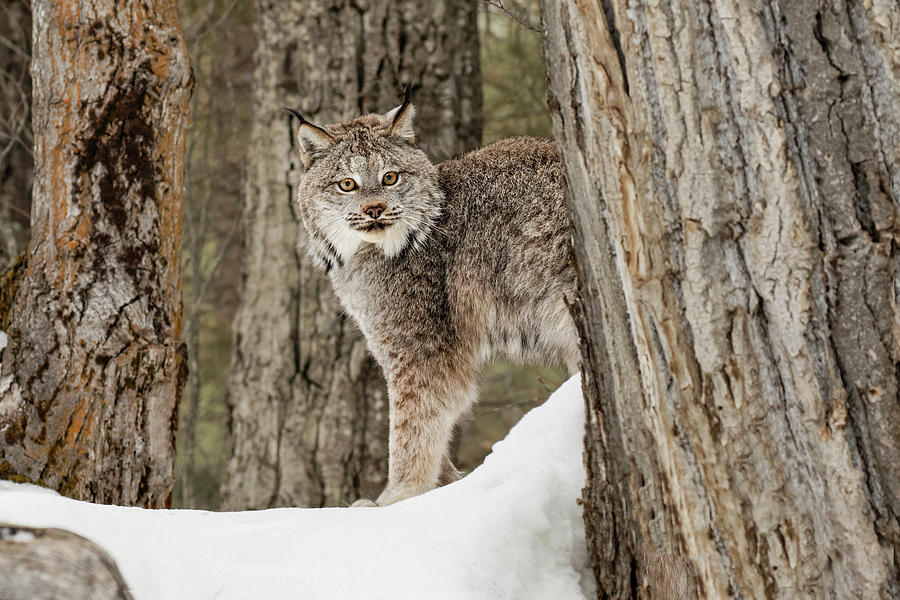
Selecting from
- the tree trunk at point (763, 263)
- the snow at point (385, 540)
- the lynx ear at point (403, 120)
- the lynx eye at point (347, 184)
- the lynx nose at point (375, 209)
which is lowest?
the snow at point (385, 540)

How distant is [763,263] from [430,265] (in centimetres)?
265

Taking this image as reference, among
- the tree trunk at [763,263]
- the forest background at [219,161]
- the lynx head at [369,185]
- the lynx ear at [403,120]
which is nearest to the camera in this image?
the tree trunk at [763,263]

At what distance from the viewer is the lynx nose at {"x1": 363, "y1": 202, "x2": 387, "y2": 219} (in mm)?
4504

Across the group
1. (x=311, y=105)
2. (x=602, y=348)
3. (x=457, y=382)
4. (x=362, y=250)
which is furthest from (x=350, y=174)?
(x=602, y=348)

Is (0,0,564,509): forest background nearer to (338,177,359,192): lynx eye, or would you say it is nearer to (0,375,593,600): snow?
(338,177,359,192): lynx eye

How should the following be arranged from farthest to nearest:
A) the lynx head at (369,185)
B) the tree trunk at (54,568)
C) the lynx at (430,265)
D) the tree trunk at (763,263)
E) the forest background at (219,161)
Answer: the forest background at (219,161), the lynx head at (369,185), the lynx at (430,265), the tree trunk at (54,568), the tree trunk at (763,263)

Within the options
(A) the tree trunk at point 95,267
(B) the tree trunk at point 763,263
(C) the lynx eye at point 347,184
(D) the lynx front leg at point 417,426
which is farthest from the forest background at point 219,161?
(B) the tree trunk at point 763,263

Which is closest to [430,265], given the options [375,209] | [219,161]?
[375,209]

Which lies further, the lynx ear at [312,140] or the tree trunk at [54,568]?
the lynx ear at [312,140]

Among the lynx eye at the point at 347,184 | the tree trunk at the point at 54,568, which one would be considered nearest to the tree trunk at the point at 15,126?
the lynx eye at the point at 347,184

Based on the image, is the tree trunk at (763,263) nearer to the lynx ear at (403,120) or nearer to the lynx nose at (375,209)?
the lynx nose at (375,209)

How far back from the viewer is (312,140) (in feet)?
15.7

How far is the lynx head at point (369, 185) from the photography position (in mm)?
4566

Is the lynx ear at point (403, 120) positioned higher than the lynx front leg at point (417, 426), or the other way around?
the lynx ear at point (403, 120)
